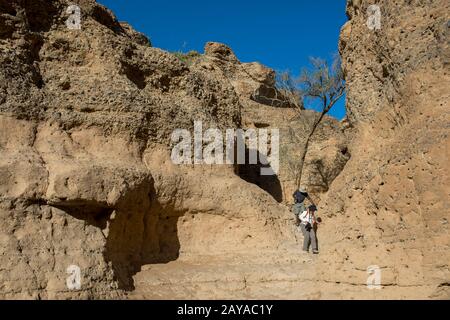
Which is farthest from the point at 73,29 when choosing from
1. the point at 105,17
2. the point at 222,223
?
the point at 222,223

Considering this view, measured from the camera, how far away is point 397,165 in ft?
14.6

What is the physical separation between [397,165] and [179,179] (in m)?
4.71

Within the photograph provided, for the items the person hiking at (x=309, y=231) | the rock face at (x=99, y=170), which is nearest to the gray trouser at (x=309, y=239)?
the person hiking at (x=309, y=231)

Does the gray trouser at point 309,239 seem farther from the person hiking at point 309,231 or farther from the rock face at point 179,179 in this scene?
the rock face at point 179,179

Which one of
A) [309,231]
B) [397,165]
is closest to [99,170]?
[309,231]

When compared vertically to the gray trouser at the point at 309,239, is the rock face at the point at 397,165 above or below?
above

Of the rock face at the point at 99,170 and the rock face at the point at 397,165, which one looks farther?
the rock face at the point at 99,170

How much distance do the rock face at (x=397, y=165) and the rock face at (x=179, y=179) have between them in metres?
0.01

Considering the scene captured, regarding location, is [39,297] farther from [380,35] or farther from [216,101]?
[216,101]

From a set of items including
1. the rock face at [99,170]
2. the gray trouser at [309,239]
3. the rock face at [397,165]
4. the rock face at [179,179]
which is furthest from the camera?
the gray trouser at [309,239]

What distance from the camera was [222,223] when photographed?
28.9ft

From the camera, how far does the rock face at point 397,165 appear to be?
4.06m

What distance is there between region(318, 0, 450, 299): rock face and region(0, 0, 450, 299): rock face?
0.04 ft
